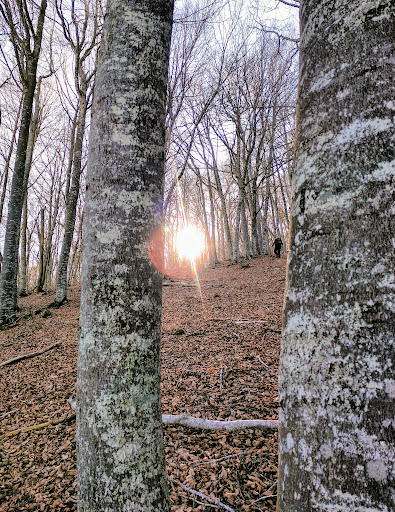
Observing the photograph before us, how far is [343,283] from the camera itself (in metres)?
0.77

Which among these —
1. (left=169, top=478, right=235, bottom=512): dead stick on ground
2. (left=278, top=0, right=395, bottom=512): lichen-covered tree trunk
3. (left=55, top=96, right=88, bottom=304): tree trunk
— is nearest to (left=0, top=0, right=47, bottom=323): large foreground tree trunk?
(left=55, top=96, right=88, bottom=304): tree trunk

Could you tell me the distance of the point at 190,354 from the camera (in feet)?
15.5

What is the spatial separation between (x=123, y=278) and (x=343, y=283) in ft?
3.04

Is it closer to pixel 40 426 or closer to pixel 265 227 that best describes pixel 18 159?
pixel 40 426

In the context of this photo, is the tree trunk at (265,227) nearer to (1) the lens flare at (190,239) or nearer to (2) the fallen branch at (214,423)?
(1) the lens flare at (190,239)

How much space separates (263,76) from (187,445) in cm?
1574

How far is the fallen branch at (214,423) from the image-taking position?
2.56m

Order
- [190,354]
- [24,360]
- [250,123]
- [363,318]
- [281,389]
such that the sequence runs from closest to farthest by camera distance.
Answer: [363,318] → [281,389] → [190,354] → [24,360] → [250,123]

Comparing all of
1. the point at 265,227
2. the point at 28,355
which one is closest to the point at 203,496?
the point at 28,355

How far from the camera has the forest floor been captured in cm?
218

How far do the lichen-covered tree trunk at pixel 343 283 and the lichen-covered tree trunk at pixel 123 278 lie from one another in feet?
2.31

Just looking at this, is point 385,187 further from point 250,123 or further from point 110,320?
point 250,123

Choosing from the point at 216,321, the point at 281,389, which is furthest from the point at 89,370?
the point at 216,321

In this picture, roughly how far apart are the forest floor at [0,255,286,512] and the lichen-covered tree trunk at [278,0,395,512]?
1.66 metres
